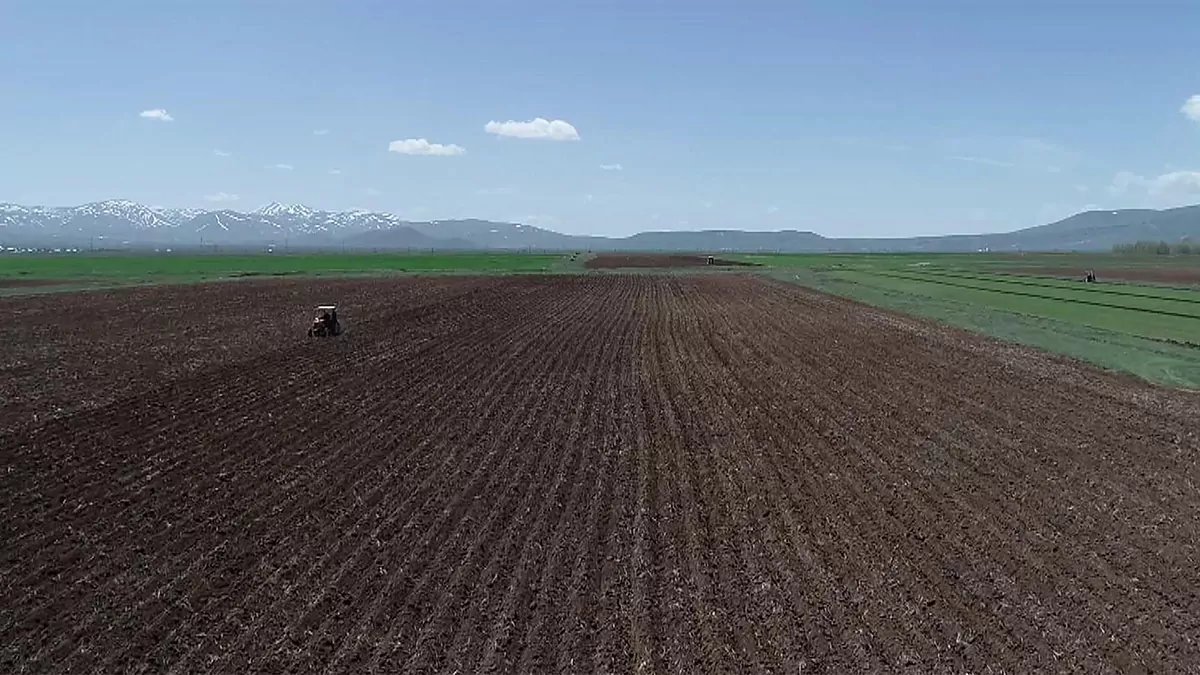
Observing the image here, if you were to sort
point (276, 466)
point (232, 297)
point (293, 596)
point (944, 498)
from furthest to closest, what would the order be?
point (232, 297) < point (276, 466) < point (944, 498) < point (293, 596)

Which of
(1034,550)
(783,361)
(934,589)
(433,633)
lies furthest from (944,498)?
(783,361)

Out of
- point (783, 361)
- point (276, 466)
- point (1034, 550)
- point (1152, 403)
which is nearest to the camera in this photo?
point (1034, 550)

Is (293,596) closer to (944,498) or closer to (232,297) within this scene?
(944,498)

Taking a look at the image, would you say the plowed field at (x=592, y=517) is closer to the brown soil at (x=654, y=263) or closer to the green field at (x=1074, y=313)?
the green field at (x=1074, y=313)

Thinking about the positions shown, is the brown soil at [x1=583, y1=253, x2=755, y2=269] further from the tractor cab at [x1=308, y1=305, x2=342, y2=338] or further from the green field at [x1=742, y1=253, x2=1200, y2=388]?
the tractor cab at [x1=308, y1=305, x2=342, y2=338]

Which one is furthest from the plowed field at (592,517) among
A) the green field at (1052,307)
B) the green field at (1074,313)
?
the green field at (1052,307)

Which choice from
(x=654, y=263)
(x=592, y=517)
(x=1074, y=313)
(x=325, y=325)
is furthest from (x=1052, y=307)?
(x=654, y=263)
